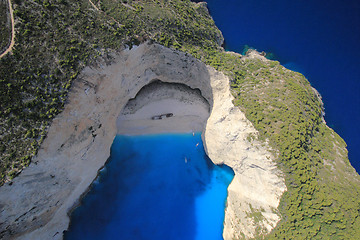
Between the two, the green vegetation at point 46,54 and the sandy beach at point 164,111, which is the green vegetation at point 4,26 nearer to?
the green vegetation at point 46,54

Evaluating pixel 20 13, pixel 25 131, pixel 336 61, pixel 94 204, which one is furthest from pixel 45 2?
pixel 336 61

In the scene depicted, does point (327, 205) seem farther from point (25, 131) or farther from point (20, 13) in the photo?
point (20, 13)

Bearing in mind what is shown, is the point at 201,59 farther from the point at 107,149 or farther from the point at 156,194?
the point at 156,194

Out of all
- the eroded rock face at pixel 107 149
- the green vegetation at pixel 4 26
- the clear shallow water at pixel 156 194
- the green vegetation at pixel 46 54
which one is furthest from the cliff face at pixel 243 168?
the green vegetation at pixel 4 26

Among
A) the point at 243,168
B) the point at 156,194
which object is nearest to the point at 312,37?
the point at 243,168

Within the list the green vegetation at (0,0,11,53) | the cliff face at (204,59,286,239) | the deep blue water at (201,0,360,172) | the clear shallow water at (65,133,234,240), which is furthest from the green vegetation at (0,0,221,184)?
the deep blue water at (201,0,360,172)

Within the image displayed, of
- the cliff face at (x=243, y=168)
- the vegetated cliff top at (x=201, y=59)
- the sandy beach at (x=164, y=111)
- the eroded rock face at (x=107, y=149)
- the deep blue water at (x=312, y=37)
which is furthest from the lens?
the deep blue water at (x=312, y=37)

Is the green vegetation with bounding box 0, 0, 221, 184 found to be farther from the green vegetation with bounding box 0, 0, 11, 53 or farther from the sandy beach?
the sandy beach
